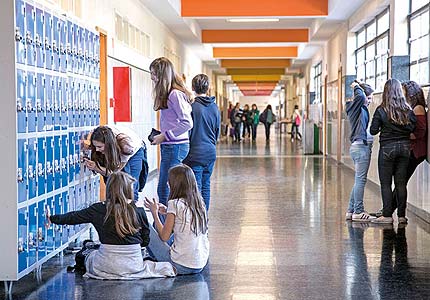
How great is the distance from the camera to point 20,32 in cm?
464

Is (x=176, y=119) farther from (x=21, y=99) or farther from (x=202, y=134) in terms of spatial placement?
(x=21, y=99)

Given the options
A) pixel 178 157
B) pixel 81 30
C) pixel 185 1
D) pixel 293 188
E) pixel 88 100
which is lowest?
pixel 293 188

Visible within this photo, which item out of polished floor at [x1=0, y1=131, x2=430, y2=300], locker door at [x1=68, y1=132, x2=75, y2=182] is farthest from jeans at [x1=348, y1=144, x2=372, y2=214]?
locker door at [x1=68, y1=132, x2=75, y2=182]

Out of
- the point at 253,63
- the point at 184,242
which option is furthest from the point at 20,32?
the point at 253,63

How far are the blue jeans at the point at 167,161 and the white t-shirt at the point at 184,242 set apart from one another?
26.2 inches

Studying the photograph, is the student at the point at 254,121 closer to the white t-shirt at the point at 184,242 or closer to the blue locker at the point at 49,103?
the white t-shirt at the point at 184,242

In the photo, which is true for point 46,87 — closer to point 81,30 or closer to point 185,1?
point 81,30

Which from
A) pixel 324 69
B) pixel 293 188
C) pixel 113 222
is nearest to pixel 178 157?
pixel 113 222

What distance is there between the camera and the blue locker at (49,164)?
5.16m

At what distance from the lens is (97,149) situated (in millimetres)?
5688

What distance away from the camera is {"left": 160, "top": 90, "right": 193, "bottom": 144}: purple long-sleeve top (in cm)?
607

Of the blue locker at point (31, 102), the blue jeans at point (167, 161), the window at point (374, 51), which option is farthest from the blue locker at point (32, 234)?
the window at point (374, 51)

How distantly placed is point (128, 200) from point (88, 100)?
136 centimetres

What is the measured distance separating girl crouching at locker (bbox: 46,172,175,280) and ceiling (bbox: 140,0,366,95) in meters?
7.83
